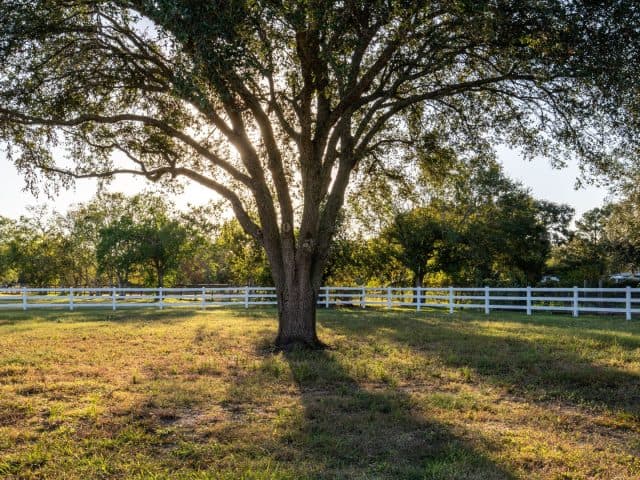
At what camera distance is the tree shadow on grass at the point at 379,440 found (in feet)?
15.4

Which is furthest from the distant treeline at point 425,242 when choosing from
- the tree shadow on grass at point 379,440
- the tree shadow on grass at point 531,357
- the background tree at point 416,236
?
the tree shadow on grass at point 379,440

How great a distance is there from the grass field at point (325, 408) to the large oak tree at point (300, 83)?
9.69 ft


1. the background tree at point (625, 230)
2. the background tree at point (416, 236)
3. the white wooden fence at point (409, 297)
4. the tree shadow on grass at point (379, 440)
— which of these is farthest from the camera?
the background tree at point (416, 236)

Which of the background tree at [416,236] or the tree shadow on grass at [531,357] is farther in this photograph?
the background tree at [416,236]

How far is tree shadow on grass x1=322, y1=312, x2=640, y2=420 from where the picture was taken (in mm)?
7938

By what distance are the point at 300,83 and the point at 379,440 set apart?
341 inches

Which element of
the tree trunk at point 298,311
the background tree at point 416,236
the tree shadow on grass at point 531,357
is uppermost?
the background tree at point 416,236

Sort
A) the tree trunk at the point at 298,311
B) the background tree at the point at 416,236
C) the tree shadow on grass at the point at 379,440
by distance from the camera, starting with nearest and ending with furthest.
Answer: the tree shadow on grass at the point at 379,440
the tree trunk at the point at 298,311
the background tree at the point at 416,236

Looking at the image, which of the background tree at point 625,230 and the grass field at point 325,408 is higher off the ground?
the background tree at point 625,230

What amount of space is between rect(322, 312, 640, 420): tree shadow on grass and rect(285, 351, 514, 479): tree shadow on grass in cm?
236

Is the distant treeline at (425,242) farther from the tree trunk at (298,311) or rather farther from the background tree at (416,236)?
the tree trunk at (298,311)

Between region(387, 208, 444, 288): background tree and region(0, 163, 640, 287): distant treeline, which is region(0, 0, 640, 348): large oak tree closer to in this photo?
region(0, 163, 640, 287): distant treeline

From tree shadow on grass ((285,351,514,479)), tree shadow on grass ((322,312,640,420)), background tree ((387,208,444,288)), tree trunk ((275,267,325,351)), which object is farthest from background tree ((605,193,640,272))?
tree shadow on grass ((285,351,514,479))

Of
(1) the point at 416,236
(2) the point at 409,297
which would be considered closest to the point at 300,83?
(2) the point at 409,297
